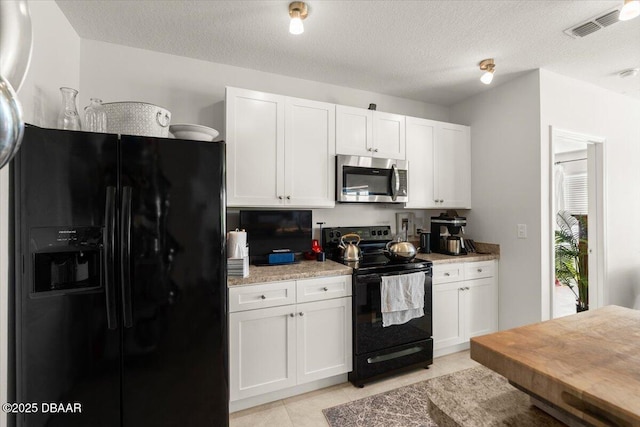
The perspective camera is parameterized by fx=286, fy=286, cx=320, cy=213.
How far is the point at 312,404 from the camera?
2045mm

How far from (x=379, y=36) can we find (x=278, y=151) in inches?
44.3

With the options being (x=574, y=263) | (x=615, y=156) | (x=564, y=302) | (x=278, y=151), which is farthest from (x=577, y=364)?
(x=564, y=302)

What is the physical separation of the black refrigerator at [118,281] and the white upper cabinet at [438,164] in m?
2.04

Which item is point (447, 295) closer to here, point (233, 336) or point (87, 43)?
point (233, 336)

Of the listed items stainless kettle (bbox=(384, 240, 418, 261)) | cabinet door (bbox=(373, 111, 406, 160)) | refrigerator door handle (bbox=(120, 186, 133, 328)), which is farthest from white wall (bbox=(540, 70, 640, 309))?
refrigerator door handle (bbox=(120, 186, 133, 328))

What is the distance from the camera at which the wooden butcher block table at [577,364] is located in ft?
1.75

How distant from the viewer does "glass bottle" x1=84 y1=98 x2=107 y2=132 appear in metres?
1.65

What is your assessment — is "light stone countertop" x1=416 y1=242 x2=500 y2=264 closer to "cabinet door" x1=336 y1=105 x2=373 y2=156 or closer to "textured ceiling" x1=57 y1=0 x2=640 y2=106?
"cabinet door" x1=336 y1=105 x2=373 y2=156

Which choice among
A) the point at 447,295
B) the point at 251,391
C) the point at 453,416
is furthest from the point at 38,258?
the point at 447,295

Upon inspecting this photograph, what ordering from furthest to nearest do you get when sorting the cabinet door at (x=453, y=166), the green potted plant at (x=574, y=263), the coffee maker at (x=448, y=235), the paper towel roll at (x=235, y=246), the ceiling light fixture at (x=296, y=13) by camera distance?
the green potted plant at (x=574, y=263) < the cabinet door at (x=453, y=166) < the coffee maker at (x=448, y=235) < the paper towel roll at (x=235, y=246) < the ceiling light fixture at (x=296, y=13)

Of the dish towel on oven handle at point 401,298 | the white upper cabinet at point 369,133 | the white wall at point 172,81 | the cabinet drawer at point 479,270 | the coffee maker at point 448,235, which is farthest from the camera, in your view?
the coffee maker at point 448,235

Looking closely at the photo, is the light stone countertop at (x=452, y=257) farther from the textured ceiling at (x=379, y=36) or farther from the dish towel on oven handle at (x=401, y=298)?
the textured ceiling at (x=379, y=36)

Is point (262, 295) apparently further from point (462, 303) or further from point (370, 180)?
point (462, 303)

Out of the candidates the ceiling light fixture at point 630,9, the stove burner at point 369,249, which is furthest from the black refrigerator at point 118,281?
the ceiling light fixture at point 630,9
